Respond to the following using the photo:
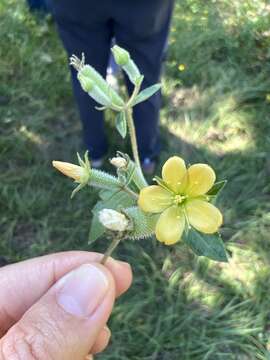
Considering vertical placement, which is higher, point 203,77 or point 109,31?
point 109,31

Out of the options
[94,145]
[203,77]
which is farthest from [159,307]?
[203,77]

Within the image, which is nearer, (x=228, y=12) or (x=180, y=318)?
(x=180, y=318)

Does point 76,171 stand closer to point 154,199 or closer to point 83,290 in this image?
point 154,199

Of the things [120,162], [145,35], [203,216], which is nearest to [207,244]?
[203,216]

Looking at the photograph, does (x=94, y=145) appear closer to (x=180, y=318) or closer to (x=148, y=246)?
(x=148, y=246)

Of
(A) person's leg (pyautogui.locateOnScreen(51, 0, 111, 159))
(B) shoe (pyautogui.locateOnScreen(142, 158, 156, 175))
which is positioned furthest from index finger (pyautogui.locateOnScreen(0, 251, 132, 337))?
(B) shoe (pyautogui.locateOnScreen(142, 158, 156, 175))
